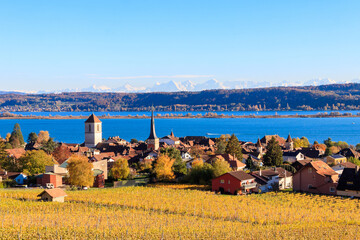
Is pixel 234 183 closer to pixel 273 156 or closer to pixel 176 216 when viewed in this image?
pixel 176 216

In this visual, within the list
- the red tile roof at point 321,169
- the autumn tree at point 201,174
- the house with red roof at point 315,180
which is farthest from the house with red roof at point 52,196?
the red tile roof at point 321,169

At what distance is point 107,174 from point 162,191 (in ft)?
38.3

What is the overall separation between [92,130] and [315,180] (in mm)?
44073

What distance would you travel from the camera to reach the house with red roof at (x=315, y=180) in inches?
1407

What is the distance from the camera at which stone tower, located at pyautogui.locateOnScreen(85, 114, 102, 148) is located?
7269cm

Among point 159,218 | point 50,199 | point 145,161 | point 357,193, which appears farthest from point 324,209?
point 145,161

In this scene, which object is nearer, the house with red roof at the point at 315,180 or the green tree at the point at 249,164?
the house with red roof at the point at 315,180

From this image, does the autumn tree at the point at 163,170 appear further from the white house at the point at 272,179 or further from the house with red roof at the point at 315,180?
the house with red roof at the point at 315,180

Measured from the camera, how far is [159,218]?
78.5 ft

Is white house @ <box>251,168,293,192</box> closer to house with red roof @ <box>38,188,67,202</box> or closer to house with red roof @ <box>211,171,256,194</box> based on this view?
house with red roof @ <box>211,171,256,194</box>

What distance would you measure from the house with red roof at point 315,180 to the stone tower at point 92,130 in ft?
137

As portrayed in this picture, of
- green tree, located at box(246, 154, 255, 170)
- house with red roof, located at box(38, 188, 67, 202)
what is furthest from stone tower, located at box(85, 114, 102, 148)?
house with red roof, located at box(38, 188, 67, 202)

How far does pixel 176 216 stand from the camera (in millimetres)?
24812

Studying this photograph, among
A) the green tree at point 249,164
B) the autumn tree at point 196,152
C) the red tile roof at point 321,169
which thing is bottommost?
the autumn tree at point 196,152
